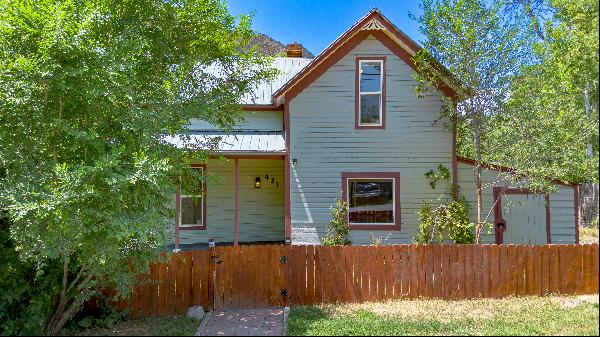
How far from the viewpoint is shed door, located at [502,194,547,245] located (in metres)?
13.2

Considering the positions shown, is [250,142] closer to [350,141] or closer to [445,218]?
[350,141]

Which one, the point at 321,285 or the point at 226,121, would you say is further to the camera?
the point at 226,121

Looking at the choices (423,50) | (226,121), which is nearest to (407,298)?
(226,121)

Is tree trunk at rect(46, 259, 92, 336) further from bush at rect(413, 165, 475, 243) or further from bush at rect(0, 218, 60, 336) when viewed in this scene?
bush at rect(413, 165, 475, 243)

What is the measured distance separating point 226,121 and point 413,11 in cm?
527

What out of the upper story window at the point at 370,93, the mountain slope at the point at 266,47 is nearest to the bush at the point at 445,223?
the upper story window at the point at 370,93

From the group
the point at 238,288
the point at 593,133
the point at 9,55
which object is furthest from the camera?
the point at 238,288

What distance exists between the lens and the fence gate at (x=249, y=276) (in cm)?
918

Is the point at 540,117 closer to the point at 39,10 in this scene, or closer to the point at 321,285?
the point at 321,285

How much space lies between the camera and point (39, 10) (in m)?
7.45

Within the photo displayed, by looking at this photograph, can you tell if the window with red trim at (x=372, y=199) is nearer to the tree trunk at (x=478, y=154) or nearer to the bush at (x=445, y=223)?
the bush at (x=445, y=223)

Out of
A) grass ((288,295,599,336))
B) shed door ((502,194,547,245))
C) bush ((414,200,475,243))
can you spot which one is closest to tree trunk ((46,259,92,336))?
grass ((288,295,599,336))

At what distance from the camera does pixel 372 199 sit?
42.3 ft

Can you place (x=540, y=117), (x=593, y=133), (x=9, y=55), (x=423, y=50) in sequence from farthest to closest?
1. (x=423, y=50)
2. (x=540, y=117)
3. (x=593, y=133)
4. (x=9, y=55)
